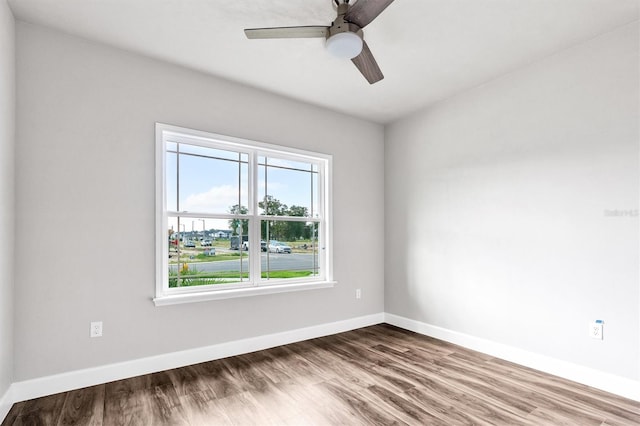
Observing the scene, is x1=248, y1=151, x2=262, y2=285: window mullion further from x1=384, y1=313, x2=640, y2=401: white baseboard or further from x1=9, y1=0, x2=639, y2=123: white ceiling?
x1=384, y1=313, x2=640, y2=401: white baseboard

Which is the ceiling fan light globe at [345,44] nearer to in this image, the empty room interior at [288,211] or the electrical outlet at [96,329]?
the empty room interior at [288,211]

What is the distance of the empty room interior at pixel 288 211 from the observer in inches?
91.0

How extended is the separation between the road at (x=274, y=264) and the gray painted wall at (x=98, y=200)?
1.07 ft

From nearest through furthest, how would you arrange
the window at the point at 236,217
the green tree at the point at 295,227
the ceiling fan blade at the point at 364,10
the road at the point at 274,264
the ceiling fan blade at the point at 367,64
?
the ceiling fan blade at the point at 364,10 < the ceiling fan blade at the point at 367,64 < the window at the point at 236,217 < the road at the point at 274,264 < the green tree at the point at 295,227

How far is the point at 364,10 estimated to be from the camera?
1.87 metres

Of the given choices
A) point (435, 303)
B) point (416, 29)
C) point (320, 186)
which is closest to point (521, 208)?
point (435, 303)

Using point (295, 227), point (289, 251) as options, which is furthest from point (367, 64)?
point (289, 251)

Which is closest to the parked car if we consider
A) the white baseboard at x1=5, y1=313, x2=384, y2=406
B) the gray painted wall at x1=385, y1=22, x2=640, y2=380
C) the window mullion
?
the window mullion

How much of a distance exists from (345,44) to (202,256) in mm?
2259

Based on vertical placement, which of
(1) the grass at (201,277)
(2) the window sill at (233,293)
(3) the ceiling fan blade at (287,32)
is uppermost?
(3) the ceiling fan blade at (287,32)

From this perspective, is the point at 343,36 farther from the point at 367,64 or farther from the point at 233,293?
the point at 233,293

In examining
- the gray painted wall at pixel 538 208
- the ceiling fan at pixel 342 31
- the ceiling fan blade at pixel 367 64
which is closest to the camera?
the ceiling fan at pixel 342 31

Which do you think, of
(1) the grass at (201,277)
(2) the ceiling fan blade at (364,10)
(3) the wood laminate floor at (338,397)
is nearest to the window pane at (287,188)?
(1) the grass at (201,277)

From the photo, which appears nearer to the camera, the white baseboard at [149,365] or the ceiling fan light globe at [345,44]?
the ceiling fan light globe at [345,44]
